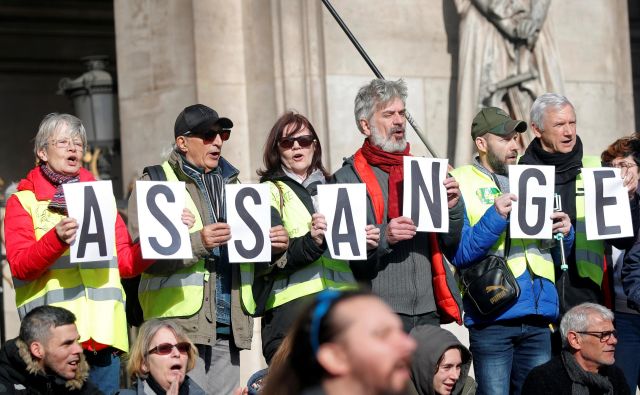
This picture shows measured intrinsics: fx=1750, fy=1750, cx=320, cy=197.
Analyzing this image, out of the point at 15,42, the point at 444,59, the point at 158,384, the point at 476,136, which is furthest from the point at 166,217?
the point at 15,42

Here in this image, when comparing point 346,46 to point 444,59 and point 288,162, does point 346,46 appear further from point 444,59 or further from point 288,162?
point 288,162

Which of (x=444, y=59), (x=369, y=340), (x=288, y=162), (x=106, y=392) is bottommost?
(x=106, y=392)

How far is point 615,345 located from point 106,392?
3053 mm

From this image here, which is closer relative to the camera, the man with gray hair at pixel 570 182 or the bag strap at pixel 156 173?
the bag strap at pixel 156 173

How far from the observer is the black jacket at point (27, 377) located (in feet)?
27.3

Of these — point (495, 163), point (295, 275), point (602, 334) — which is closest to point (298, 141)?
point (295, 275)

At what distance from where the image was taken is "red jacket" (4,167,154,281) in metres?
8.39

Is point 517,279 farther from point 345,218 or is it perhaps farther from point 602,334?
point 345,218

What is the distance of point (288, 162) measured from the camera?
9047 mm

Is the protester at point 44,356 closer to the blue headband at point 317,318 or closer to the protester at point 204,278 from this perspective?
the protester at point 204,278

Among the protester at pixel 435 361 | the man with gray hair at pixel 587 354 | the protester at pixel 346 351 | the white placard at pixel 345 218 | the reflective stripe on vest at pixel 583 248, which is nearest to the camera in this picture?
the protester at pixel 346 351

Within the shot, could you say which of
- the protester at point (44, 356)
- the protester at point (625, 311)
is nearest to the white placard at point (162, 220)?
the protester at point (44, 356)

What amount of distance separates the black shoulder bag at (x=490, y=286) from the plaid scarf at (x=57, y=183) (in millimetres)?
2201

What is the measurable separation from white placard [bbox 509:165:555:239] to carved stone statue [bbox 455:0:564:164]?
143 inches
